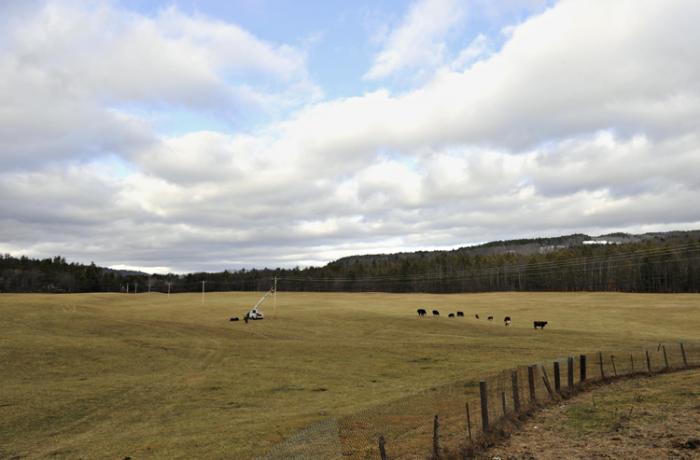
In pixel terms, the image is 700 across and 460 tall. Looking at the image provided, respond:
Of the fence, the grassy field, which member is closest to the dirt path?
the fence

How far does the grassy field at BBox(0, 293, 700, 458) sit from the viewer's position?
23.4m

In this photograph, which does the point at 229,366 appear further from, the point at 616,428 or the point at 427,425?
the point at 616,428

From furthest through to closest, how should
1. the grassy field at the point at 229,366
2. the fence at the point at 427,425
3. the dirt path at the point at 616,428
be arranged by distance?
the grassy field at the point at 229,366, the fence at the point at 427,425, the dirt path at the point at 616,428

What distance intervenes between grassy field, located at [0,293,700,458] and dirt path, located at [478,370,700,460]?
8981 mm

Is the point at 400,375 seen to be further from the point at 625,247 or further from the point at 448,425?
the point at 625,247

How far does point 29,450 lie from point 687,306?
94.6m

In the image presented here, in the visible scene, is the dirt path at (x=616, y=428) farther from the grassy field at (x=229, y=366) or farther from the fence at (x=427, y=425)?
the grassy field at (x=229, y=366)

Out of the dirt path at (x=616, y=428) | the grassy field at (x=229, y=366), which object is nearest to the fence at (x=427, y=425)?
the dirt path at (x=616, y=428)

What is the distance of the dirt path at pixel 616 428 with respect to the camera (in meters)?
16.0

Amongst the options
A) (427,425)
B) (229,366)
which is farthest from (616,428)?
(229,366)

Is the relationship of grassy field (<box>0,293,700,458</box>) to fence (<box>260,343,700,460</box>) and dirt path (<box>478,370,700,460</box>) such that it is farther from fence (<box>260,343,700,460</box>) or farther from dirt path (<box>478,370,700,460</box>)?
dirt path (<box>478,370,700,460</box>)

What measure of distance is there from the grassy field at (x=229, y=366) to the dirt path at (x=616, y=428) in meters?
8.98

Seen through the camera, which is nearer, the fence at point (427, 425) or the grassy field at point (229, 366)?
the fence at point (427, 425)

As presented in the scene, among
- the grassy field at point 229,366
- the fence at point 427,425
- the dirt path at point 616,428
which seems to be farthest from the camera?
the grassy field at point 229,366
